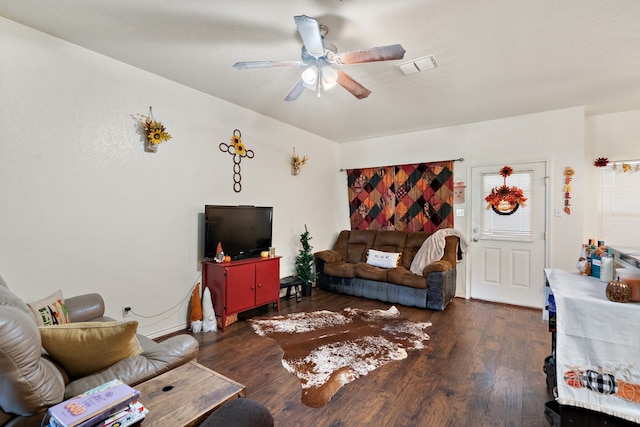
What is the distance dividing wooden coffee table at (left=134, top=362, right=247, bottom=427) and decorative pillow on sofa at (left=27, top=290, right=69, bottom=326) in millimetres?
1046

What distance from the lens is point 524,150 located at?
4.08 meters

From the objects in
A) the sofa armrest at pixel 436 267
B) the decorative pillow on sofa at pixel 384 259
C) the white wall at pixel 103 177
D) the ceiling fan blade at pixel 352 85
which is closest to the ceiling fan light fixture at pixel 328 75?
the ceiling fan blade at pixel 352 85

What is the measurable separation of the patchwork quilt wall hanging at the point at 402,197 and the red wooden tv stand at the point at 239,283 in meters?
2.27

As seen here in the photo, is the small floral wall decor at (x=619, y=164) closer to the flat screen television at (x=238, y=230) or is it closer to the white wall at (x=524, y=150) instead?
the white wall at (x=524, y=150)

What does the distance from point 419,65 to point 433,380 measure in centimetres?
264

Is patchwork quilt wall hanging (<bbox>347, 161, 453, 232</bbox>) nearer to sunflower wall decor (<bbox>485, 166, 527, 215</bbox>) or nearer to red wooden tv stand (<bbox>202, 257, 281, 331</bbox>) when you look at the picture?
sunflower wall decor (<bbox>485, 166, 527, 215</bbox>)

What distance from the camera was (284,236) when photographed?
179 inches

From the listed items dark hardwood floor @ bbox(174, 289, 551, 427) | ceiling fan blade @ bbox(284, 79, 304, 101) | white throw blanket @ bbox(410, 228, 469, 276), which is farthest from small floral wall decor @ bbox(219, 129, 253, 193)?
white throw blanket @ bbox(410, 228, 469, 276)

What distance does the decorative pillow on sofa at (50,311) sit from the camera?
1769mm

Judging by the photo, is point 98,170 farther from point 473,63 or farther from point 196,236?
point 473,63

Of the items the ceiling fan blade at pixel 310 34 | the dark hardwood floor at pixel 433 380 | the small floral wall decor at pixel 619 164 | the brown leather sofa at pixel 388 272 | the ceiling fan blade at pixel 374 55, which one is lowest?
the dark hardwood floor at pixel 433 380

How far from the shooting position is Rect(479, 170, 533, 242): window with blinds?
4.07 meters

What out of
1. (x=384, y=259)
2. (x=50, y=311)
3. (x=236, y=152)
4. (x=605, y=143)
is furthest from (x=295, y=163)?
(x=605, y=143)

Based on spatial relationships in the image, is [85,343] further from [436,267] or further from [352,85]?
[436,267]
